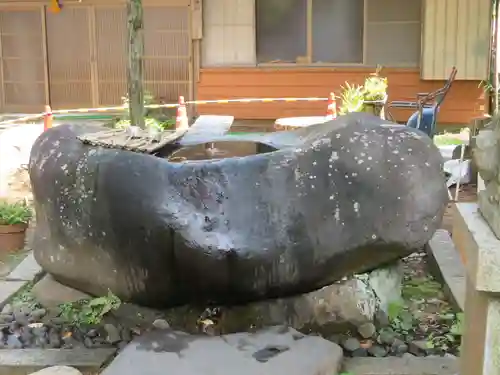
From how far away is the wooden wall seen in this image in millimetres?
11719

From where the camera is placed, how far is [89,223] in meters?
4.09

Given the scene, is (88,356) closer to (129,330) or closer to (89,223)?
(129,330)

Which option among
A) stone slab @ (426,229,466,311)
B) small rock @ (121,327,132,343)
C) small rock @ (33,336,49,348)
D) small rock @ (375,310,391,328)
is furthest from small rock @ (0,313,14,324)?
stone slab @ (426,229,466,311)

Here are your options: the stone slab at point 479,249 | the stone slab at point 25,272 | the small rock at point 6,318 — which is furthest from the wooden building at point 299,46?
the stone slab at point 479,249

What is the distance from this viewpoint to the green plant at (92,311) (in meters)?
4.33

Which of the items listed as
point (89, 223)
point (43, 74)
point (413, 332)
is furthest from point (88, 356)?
point (43, 74)

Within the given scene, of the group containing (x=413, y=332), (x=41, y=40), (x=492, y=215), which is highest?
(x=41, y=40)

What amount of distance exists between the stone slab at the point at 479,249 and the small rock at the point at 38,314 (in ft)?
9.33

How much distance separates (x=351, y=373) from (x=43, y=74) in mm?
11611

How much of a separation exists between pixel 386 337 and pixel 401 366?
1.21ft

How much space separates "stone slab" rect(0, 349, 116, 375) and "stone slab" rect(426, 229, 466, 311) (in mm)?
2189

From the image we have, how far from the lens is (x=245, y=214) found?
390 cm

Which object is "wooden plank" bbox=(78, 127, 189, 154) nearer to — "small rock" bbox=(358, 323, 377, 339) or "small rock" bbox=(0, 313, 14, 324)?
"small rock" bbox=(0, 313, 14, 324)

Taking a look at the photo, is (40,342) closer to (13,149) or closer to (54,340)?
(54,340)
